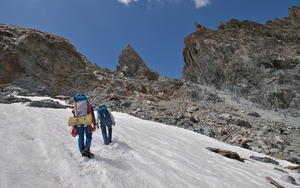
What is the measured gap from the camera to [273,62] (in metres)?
36.7

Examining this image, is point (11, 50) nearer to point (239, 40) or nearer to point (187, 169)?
point (187, 169)

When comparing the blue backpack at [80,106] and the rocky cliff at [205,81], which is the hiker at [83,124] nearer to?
the blue backpack at [80,106]

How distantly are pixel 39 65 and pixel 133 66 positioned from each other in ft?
91.2

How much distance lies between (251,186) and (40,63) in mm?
29064

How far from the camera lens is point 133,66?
157 ft

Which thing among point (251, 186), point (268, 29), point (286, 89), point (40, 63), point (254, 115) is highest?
point (268, 29)

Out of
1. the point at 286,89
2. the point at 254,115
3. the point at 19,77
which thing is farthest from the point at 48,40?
the point at 286,89

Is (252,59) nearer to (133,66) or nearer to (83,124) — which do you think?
(133,66)

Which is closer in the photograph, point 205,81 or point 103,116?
point 103,116

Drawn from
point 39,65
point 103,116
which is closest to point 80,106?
point 103,116

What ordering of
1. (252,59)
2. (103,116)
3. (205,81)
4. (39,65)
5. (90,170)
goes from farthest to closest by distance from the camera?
(205,81) → (252,59) → (39,65) → (103,116) → (90,170)

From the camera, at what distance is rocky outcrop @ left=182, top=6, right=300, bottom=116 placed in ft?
109

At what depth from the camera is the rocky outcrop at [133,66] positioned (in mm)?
44938

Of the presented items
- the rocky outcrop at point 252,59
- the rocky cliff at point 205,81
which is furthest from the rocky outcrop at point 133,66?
the rocky outcrop at point 252,59
